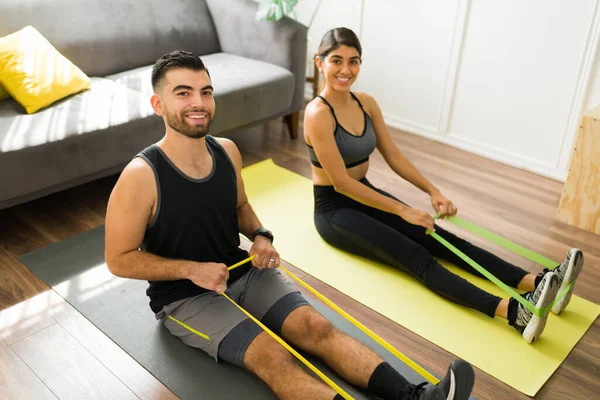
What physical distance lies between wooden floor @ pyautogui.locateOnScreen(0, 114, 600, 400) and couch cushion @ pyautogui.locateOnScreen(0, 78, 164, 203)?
286mm

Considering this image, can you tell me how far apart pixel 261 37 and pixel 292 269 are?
176 centimetres

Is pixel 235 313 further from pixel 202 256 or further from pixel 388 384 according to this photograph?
pixel 388 384

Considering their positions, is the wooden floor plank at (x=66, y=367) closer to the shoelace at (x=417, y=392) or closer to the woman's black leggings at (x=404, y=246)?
the shoelace at (x=417, y=392)

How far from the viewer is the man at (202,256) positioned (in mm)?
1598

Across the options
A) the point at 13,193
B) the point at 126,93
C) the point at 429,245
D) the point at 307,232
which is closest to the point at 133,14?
the point at 126,93

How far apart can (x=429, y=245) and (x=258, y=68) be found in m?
1.67

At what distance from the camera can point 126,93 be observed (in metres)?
2.98

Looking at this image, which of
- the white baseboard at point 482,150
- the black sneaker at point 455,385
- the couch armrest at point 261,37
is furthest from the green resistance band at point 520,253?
the couch armrest at point 261,37

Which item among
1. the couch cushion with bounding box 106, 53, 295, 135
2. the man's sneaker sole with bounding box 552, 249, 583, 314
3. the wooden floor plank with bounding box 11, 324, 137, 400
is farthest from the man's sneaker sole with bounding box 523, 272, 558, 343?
the couch cushion with bounding box 106, 53, 295, 135

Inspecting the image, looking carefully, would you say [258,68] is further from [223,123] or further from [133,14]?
[133,14]

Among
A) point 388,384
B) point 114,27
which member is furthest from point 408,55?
point 388,384

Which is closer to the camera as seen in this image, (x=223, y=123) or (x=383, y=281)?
(x=383, y=281)

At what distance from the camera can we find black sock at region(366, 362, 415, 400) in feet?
5.10

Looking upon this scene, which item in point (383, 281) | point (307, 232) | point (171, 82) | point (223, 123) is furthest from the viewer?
point (223, 123)
